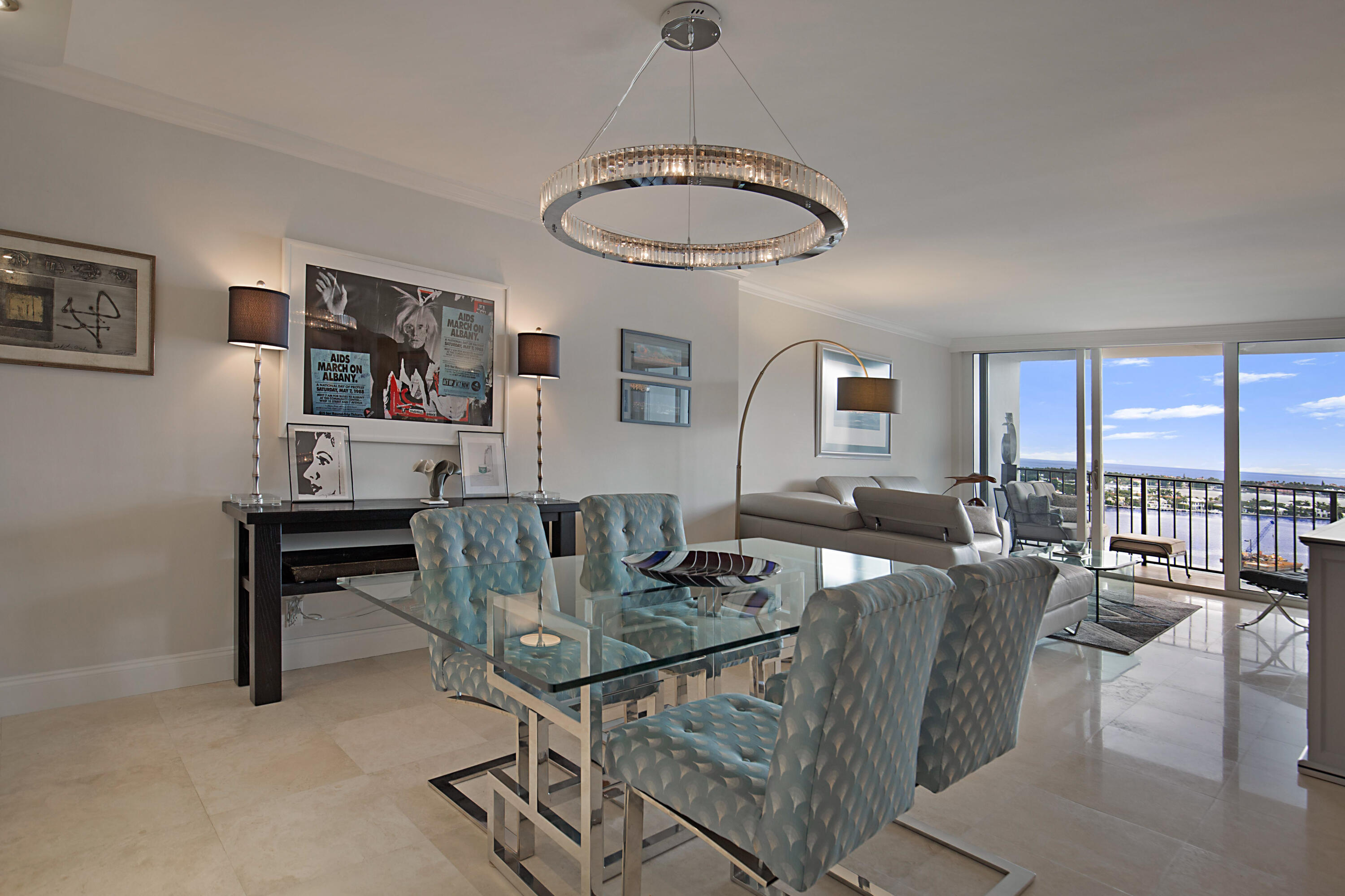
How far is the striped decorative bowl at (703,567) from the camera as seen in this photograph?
2.18 meters

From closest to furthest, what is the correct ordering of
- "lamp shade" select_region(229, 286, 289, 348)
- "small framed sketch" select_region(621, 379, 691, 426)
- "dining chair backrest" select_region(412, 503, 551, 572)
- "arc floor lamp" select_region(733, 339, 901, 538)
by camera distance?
"dining chair backrest" select_region(412, 503, 551, 572) < "lamp shade" select_region(229, 286, 289, 348) < "small framed sketch" select_region(621, 379, 691, 426) < "arc floor lamp" select_region(733, 339, 901, 538)

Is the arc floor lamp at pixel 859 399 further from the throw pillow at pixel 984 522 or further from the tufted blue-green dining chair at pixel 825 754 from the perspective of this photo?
the tufted blue-green dining chair at pixel 825 754

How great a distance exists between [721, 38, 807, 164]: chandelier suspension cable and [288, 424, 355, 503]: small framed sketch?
1997 mm

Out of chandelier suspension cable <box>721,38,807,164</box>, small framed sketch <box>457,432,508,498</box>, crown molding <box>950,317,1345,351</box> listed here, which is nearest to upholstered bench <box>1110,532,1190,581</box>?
crown molding <box>950,317,1345,351</box>

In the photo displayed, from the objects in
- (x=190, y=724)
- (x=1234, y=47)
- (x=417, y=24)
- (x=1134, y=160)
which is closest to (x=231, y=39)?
(x=417, y=24)

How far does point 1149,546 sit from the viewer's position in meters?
6.05

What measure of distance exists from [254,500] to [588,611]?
1980 mm

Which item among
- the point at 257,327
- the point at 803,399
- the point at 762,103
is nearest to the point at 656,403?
the point at 803,399

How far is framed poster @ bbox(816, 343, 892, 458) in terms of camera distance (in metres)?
6.58

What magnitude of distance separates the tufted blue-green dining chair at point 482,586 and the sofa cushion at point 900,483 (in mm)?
4856

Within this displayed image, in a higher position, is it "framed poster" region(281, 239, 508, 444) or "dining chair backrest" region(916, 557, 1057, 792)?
"framed poster" region(281, 239, 508, 444)

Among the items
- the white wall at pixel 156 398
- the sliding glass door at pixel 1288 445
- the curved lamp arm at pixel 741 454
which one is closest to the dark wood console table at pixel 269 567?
the white wall at pixel 156 398

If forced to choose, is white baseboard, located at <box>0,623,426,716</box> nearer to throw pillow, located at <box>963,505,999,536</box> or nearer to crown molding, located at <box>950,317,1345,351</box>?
throw pillow, located at <box>963,505,999,536</box>

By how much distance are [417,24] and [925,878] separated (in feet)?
9.80
